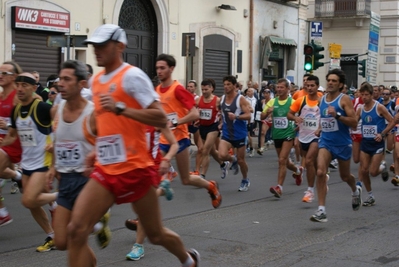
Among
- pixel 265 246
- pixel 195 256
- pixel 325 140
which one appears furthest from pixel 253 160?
pixel 195 256

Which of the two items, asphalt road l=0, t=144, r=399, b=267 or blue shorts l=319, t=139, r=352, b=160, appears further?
blue shorts l=319, t=139, r=352, b=160

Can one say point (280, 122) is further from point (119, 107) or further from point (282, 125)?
point (119, 107)

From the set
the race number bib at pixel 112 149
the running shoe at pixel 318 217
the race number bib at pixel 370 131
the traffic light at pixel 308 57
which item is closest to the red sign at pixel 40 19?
the traffic light at pixel 308 57

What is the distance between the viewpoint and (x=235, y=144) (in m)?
12.8

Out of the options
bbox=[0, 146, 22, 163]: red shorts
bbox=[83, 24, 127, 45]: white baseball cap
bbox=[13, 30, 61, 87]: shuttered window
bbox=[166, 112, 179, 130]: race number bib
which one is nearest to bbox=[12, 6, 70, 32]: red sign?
bbox=[13, 30, 61, 87]: shuttered window

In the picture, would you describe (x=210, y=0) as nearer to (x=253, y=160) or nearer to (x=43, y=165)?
(x=253, y=160)

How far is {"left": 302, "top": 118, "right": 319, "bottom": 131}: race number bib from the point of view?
11.6 meters

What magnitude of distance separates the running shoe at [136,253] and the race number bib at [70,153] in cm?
145

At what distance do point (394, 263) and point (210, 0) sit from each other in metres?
21.1

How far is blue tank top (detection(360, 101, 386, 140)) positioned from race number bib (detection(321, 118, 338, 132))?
97.7 inches

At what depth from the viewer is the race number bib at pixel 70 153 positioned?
20.5ft

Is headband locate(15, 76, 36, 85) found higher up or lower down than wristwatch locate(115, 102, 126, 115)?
higher up

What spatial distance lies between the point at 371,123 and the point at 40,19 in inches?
414

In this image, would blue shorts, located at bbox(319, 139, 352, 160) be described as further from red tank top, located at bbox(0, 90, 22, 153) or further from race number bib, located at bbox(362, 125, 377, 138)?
red tank top, located at bbox(0, 90, 22, 153)
